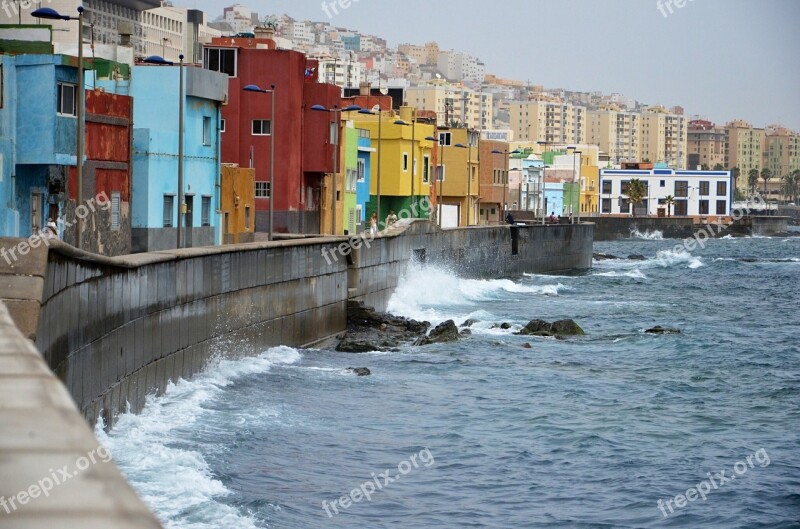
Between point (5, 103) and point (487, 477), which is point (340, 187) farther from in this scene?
point (487, 477)

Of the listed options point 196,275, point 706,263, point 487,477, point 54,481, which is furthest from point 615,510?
point 706,263

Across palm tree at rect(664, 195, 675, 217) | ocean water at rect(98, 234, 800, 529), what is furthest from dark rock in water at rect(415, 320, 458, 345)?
palm tree at rect(664, 195, 675, 217)

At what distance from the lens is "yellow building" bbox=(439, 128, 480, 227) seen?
300 feet

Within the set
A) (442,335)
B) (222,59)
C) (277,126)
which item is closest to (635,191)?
(277,126)

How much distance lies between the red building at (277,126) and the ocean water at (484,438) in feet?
61.0

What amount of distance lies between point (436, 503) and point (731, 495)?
15.8 feet

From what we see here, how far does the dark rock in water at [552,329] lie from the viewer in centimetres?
4112

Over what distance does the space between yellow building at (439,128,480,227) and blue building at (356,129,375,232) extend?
16.5 metres

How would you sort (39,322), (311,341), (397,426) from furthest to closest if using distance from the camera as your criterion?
(311,341) < (397,426) < (39,322)

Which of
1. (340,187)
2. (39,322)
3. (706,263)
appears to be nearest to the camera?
(39,322)

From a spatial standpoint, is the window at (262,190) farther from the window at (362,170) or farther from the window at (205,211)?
the window at (362,170)

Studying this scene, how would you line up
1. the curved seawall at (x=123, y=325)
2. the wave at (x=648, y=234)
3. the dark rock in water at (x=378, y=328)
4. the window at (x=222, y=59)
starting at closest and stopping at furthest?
1. the curved seawall at (x=123, y=325)
2. the dark rock in water at (x=378, y=328)
3. the window at (x=222, y=59)
4. the wave at (x=648, y=234)

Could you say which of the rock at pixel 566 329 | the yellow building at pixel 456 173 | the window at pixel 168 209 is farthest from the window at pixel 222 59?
the yellow building at pixel 456 173

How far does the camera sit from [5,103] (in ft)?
105
